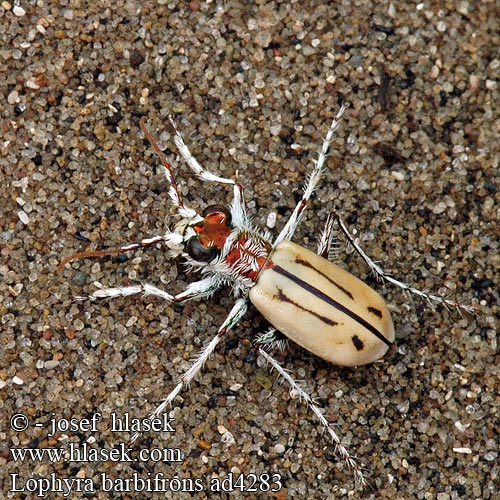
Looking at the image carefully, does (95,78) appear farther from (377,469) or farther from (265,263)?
(377,469)

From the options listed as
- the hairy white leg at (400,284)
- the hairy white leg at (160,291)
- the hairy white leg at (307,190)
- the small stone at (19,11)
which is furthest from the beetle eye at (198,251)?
the small stone at (19,11)

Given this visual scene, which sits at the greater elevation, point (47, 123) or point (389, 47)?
point (389, 47)

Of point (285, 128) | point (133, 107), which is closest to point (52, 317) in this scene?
point (133, 107)

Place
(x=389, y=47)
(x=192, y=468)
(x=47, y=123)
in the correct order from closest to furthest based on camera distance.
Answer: (x=192, y=468), (x=47, y=123), (x=389, y=47)

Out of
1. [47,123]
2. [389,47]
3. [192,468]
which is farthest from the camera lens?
[389,47]

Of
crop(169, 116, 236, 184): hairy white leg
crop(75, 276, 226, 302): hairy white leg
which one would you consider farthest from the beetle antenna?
crop(75, 276, 226, 302): hairy white leg

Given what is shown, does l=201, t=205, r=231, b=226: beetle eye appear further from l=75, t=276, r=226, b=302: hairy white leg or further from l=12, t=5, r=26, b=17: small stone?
l=12, t=5, r=26, b=17: small stone

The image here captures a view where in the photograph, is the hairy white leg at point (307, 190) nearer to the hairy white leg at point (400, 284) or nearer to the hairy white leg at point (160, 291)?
the hairy white leg at point (400, 284)
